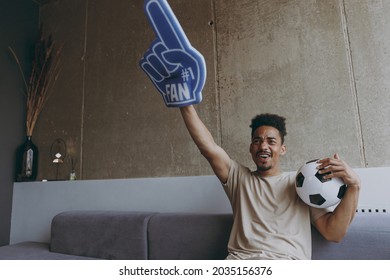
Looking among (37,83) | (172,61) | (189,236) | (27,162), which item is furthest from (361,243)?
(37,83)

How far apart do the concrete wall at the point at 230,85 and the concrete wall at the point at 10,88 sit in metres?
0.24

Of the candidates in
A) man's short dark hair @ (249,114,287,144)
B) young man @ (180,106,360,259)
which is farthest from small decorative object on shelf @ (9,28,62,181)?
man's short dark hair @ (249,114,287,144)

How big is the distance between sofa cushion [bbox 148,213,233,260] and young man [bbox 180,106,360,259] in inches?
9.3

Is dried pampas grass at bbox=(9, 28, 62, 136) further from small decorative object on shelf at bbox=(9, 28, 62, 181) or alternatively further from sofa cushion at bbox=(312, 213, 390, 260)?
sofa cushion at bbox=(312, 213, 390, 260)

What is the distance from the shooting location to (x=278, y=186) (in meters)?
1.51

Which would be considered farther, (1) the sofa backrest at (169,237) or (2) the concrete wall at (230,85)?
(2) the concrete wall at (230,85)

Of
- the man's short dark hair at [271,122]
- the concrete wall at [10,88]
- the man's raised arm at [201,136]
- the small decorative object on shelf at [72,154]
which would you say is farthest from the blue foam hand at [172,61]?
the concrete wall at [10,88]

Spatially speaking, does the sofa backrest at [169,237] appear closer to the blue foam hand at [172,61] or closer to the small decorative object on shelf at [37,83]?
the blue foam hand at [172,61]

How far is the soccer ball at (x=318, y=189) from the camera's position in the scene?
1321 mm

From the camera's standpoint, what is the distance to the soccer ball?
4.33 feet

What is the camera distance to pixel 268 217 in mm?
1438

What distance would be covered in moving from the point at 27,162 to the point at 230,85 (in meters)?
2.09
